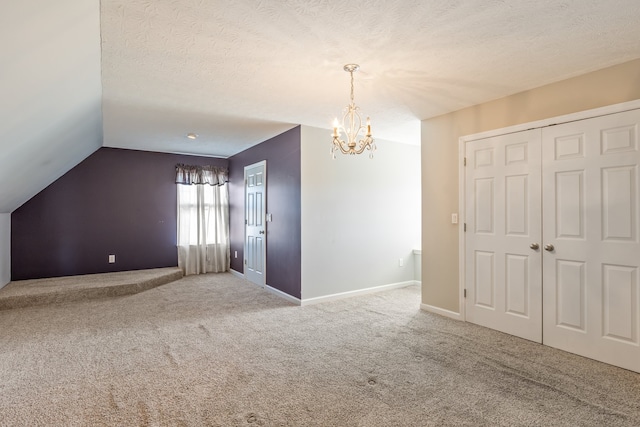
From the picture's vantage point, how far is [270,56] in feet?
8.31

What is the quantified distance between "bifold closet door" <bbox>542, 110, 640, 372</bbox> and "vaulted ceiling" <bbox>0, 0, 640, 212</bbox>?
616 millimetres

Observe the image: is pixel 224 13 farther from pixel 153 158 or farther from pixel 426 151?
pixel 153 158

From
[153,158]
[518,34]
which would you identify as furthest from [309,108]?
[153,158]

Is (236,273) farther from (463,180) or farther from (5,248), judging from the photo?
(463,180)

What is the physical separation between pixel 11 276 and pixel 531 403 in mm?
6850

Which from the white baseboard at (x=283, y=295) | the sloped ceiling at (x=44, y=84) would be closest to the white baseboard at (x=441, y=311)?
the white baseboard at (x=283, y=295)

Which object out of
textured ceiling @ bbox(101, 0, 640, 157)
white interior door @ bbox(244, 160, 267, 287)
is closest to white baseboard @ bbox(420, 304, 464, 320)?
textured ceiling @ bbox(101, 0, 640, 157)

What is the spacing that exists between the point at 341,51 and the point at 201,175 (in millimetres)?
4841

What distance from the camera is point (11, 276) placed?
519 centimetres

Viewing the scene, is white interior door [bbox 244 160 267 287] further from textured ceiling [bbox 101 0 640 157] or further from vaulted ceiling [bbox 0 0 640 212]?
textured ceiling [bbox 101 0 640 157]

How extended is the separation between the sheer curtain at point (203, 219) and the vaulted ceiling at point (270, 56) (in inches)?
99.6


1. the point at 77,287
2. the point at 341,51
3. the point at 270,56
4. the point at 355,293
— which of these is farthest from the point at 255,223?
the point at 341,51

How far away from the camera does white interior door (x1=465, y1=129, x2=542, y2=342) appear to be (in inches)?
126

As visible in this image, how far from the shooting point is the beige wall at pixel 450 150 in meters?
2.99
